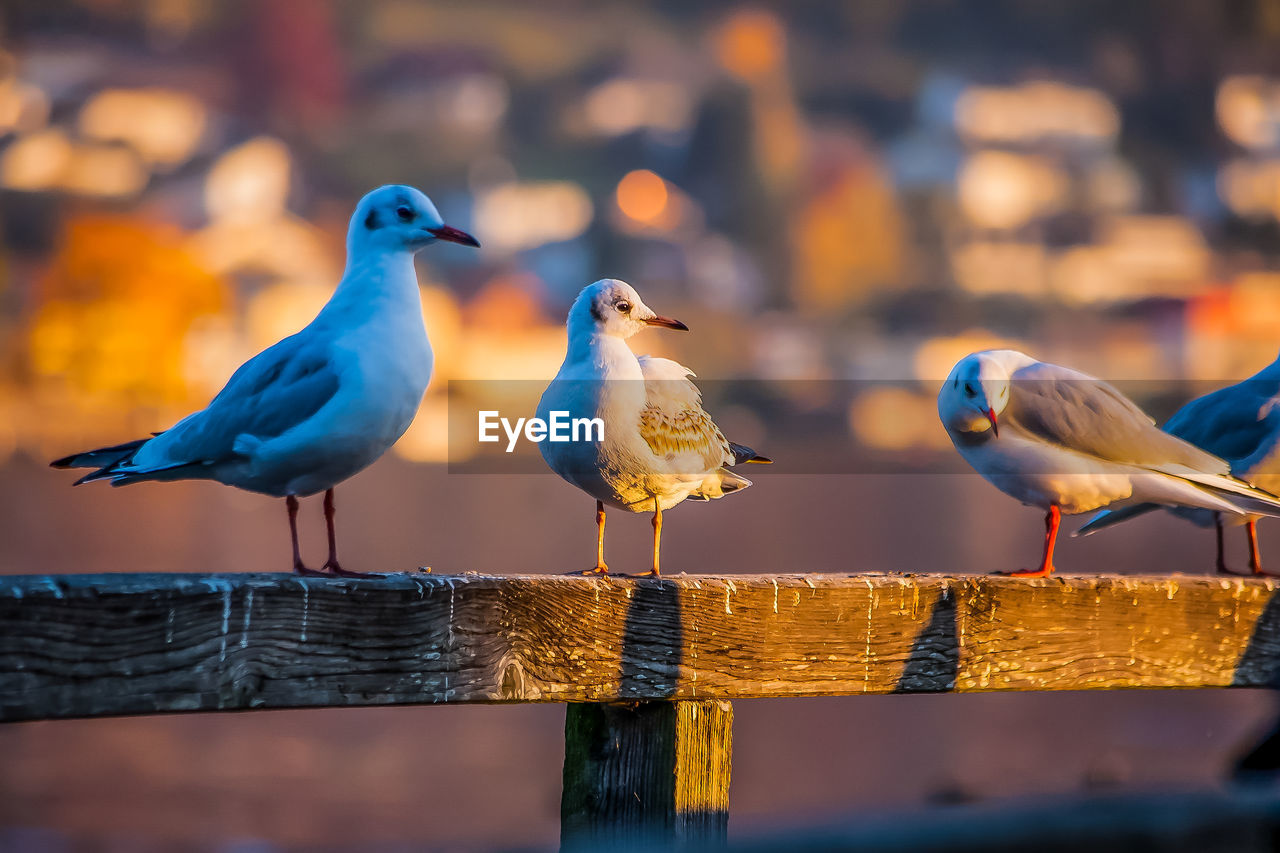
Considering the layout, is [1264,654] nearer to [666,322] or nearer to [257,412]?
[666,322]

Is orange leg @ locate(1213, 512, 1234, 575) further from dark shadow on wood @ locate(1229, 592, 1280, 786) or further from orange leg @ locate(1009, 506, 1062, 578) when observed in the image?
dark shadow on wood @ locate(1229, 592, 1280, 786)

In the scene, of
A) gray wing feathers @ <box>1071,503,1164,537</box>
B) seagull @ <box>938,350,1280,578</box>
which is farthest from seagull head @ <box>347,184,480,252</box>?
gray wing feathers @ <box>1071,503,1164,537</box>

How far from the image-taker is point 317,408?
3.21 m

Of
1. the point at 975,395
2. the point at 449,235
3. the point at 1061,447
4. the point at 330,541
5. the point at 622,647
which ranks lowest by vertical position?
the point at 622,647

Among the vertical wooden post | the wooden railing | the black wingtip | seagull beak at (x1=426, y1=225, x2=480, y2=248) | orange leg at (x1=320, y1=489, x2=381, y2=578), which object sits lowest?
the vertical wooden post

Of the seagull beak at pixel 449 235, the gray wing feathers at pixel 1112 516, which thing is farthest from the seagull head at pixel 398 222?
the gray wing feathers at pixel 1112 516

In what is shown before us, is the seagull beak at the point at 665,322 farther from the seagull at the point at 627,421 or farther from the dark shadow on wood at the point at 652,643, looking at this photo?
the dark shadow on wood at the point at 652,643

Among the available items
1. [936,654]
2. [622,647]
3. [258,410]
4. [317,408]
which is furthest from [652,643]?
[258,410]

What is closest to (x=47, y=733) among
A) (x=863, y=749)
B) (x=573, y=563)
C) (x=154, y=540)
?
(x=863, y=749)

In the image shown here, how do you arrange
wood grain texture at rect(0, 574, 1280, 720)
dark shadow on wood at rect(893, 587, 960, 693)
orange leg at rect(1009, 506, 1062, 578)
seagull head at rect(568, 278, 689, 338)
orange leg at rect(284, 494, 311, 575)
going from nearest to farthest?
1. wood grain texture at rect(0, 574, 1280, 720)
2. dark shadow on wood at rect(893, 587, 960, 693)
3. orange leg at rect(284, 494, 311, 575)
4. seagull head at rect(568, 278, 689, 338)
5. orange leg at rect(1009, 506, 1062, 578)

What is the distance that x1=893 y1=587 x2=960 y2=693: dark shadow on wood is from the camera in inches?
111

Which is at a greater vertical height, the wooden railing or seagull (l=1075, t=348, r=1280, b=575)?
seagull (l=1075, t=348, r=1280, b=575)

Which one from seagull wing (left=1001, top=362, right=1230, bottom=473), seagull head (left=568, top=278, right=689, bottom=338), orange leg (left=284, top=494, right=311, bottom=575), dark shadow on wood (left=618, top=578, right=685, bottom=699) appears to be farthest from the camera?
seagull wing (left=1001, top=362, right=1230, bottom=473)

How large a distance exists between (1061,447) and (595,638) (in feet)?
6.48
